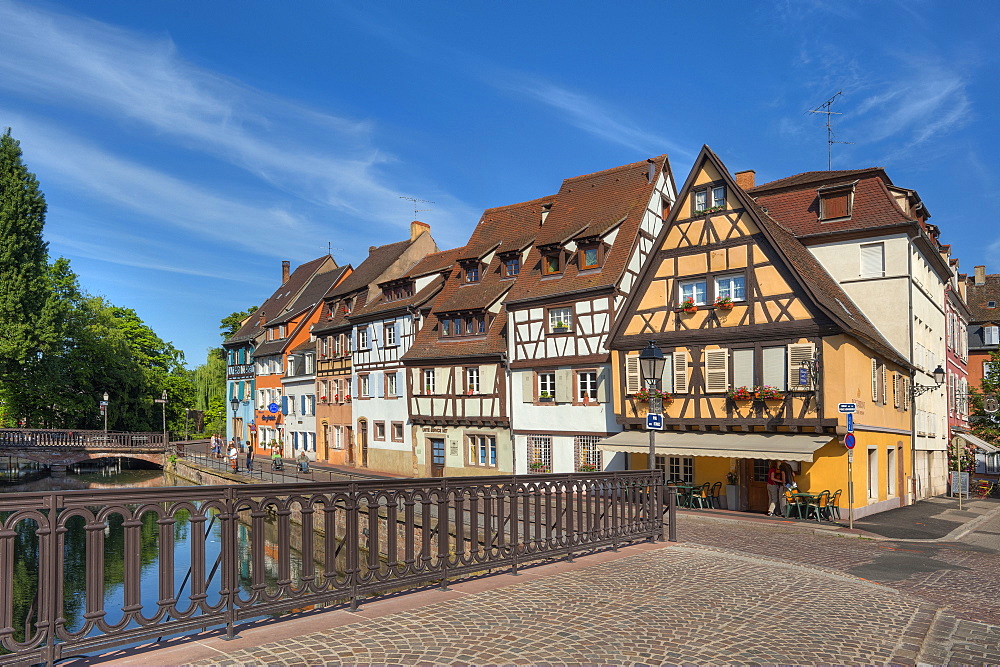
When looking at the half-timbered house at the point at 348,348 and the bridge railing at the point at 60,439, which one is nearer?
the half-timbered house at the point at 348,348

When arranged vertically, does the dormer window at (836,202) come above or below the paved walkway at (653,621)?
above

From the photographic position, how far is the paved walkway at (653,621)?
6602 millimetres

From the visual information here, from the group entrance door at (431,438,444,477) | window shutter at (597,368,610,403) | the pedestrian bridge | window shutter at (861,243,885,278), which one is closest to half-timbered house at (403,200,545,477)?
entrance door at (431,438,444,477)

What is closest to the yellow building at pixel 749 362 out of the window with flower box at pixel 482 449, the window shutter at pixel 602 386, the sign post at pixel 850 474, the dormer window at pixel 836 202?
the sign post at pixel 850 474

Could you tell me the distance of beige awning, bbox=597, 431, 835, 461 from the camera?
2138 cm

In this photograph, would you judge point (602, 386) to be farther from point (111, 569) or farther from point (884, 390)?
point (111, 569)

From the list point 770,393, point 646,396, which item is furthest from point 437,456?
point 770,393

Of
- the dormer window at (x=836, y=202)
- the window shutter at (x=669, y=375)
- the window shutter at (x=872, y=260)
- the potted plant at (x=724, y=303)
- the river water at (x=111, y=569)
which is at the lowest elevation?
the river water at (x=111, y=569)

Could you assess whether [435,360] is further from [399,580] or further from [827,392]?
[399,580]

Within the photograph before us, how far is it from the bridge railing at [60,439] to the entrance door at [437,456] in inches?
1047

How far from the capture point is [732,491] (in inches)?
970

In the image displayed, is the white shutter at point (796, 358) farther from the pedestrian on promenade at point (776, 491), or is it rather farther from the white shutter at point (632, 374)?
the white shutter at point (632, 374)

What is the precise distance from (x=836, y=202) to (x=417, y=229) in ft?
88.4

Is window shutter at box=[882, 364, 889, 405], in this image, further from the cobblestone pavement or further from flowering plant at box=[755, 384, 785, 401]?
the cobblestone pavement
